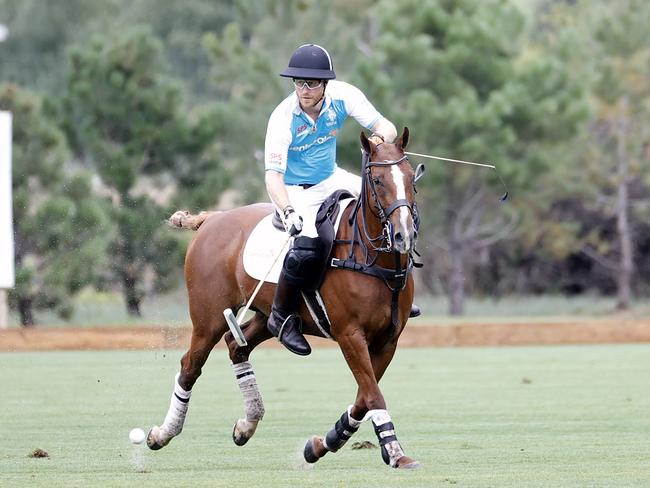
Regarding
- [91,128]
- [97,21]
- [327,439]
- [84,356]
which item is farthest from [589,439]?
[97,21]

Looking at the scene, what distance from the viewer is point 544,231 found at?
33656 mm

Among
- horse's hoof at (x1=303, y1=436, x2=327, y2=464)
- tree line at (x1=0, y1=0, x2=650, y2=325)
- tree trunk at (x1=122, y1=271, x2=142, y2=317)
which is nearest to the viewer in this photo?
horse's hoof at (x1=303, y1=436, x2=327, y2=464)

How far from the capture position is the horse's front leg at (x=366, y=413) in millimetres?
6910

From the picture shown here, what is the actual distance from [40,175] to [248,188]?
5.70 metres

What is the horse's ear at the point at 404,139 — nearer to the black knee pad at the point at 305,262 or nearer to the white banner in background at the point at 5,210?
the black knee pad at the point at 305,262

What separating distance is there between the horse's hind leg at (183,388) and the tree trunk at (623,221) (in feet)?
78.9

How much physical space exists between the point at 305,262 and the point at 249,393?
1.30 meters

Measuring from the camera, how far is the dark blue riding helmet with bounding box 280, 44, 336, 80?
7.55m

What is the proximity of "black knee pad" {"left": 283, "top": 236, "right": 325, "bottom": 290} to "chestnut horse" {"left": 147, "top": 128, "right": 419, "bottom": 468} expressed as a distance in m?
0.07

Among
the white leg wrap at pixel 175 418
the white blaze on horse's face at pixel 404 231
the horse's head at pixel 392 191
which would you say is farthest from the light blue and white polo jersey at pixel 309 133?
the white leg wrap at pixel 175 418

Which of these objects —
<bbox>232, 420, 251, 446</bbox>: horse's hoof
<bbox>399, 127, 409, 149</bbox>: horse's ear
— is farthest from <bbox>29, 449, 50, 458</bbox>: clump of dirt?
<bbox>399, 127, 409, 149</bbox>: horse's ear

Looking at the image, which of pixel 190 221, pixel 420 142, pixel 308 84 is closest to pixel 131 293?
pixel 420 142

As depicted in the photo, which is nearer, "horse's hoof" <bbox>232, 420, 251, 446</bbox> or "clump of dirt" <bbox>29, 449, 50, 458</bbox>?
"clump of dirt" <bbox>29, 449, 50, 458</bbox>

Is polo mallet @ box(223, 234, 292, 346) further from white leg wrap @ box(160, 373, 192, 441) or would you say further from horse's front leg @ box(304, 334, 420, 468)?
horse's front leg @ box(304, 334, 420, 468)
